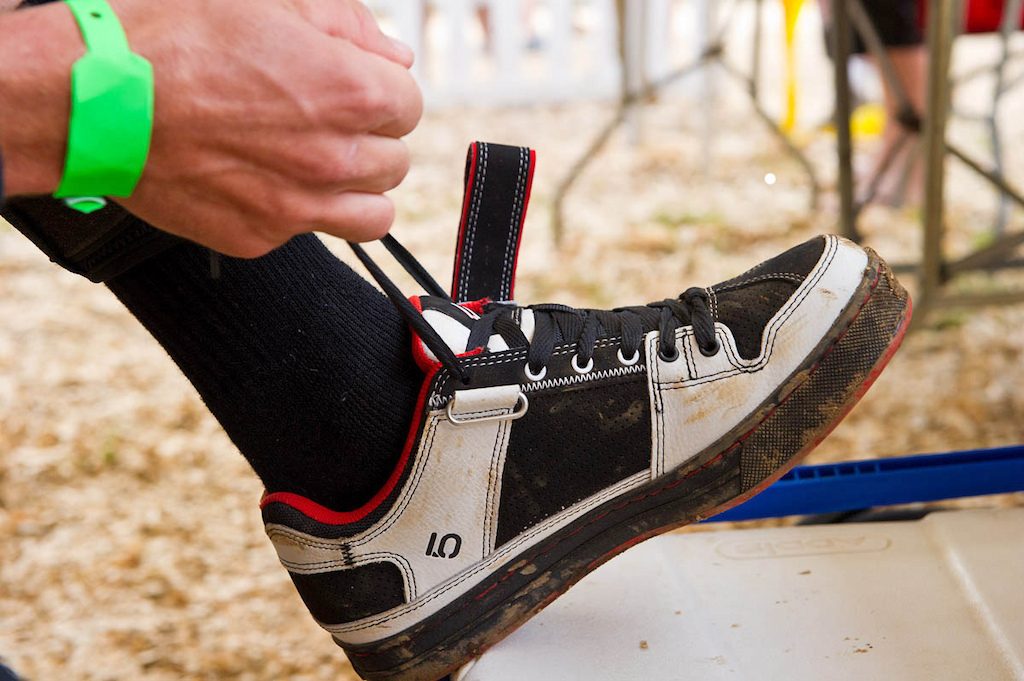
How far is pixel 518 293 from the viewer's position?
77.5 inches

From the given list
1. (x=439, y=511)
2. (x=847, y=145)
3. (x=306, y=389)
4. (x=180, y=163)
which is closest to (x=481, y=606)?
(x=439, y=511)

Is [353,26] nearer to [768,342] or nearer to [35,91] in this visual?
[35,91]

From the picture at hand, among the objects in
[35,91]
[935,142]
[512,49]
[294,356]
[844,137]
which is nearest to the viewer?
[35,91]

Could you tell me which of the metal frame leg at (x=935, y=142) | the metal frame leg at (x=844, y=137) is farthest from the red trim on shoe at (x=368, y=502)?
the metal frame leg at (x=844, y=137)

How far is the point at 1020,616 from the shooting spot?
0.63 meters

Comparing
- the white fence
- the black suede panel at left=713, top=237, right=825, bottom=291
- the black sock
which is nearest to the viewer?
the black sock

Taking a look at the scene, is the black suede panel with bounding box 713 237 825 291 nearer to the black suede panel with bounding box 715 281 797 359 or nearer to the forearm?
the black suede panel with bounding box 715 281 797 359

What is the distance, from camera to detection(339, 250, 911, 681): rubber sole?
62cm

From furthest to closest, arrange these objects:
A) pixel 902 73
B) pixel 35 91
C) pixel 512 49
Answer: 1. pixel 512 49
2. pixel 902 73
3. pixel 35 91

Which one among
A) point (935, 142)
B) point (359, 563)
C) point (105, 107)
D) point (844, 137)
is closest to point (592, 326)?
point (359, 563)

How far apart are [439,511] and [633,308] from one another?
209 millimetres

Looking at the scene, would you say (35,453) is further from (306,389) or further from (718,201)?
(718,201)

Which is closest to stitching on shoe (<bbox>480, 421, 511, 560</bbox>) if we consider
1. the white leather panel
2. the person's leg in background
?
→ the white leather panel

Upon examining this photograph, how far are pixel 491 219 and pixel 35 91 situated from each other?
351 mm
